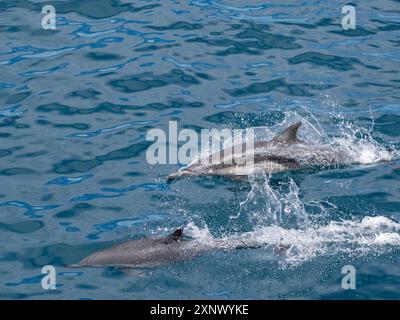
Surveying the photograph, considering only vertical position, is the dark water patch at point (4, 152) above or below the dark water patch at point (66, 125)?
below

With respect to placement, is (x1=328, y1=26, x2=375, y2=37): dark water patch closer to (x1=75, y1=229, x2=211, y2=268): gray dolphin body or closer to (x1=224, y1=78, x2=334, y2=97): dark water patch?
(x1=224, y1=78, x2=334, y2=97): dark water patch

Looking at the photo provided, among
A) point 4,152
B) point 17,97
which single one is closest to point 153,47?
point 17,97

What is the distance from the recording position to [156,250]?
40.9 feet

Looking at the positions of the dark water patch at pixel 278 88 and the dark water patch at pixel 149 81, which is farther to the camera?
the dark water patch at pixel 149 81

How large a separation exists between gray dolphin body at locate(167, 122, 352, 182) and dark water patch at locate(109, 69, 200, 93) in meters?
3.27

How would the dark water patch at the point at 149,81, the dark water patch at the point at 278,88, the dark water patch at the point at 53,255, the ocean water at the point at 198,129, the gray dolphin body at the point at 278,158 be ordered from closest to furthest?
the ocean water at the point at 198,129 → the dark water patch at the point at 53,255 → the gray dolphin body at the point at 278,158 → the dark water patch at the point at 278,88 → the dark water patch at the point at 149,81

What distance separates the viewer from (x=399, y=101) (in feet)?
57.8

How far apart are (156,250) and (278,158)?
395 cm

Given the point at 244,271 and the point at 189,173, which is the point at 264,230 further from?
the point at 189,173

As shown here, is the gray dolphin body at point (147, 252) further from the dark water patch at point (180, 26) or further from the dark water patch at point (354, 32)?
the dark water patch at point (354, 32)

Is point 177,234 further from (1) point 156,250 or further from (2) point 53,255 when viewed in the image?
(2) point 53,255

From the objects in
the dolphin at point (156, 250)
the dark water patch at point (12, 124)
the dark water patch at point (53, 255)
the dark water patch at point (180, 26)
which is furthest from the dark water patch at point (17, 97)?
the dolphin at point (156, 250)

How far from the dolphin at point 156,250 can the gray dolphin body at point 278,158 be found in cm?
275

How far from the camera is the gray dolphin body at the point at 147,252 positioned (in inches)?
485
